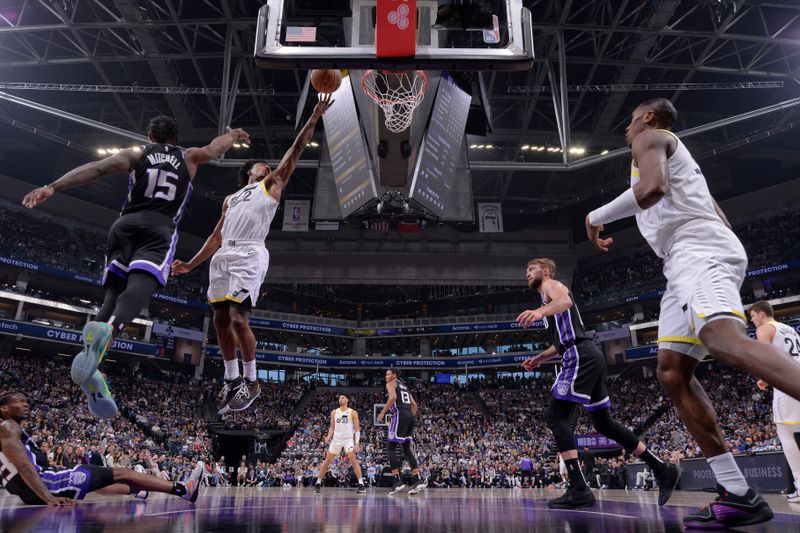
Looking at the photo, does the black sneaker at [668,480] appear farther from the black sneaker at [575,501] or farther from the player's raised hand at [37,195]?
the player's raised hand at [37,195]

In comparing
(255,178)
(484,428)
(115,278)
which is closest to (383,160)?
(255,178)

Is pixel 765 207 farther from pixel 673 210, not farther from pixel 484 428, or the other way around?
pixel 673 210

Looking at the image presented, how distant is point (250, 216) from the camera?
4.73m

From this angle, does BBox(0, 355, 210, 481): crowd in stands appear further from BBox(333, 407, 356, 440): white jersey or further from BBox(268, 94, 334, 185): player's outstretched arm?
BBox(268, 94, 334, 185): player's outstretched arm

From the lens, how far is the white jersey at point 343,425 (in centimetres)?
1062

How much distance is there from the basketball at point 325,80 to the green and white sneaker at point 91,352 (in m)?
2.91

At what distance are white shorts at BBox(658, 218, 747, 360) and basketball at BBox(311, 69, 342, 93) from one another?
11.0 ft

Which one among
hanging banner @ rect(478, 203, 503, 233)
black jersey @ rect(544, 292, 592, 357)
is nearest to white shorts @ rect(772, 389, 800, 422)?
black jersey @ rect(544, 292, 592, 357)

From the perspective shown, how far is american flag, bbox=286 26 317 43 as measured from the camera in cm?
517

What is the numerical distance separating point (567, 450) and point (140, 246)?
4.07 m

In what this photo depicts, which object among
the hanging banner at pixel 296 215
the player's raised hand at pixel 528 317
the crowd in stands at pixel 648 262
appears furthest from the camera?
the crowd in stands at pixel 648 262

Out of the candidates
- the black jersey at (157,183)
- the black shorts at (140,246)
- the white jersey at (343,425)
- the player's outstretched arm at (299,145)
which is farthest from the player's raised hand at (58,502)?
the white jersey at (343,425)

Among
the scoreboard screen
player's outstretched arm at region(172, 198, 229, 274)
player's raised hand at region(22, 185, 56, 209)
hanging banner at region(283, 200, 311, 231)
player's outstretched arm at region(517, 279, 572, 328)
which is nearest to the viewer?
player's raised hand at region(22, 185, 56, 209)

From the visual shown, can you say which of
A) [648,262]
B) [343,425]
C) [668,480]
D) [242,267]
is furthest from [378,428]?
[242,267]
